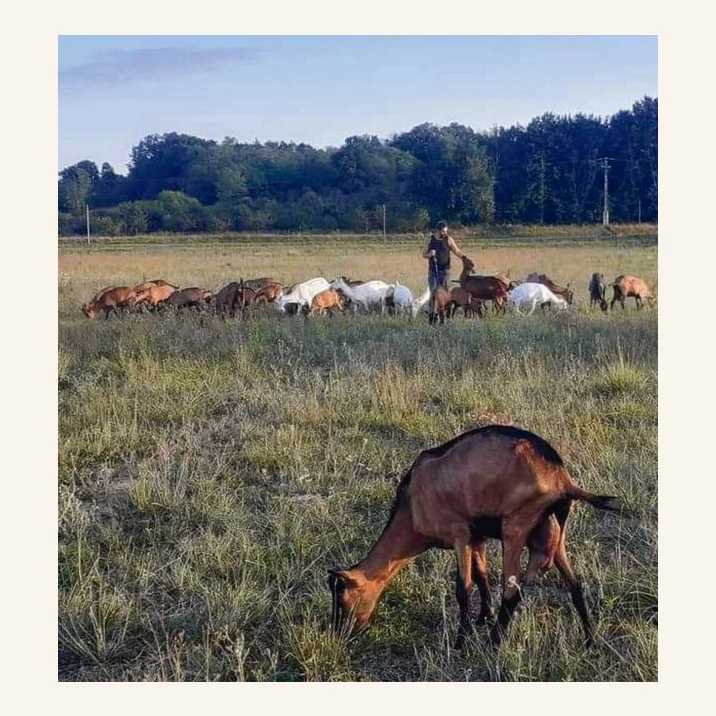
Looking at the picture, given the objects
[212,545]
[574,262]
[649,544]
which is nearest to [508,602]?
[649,544]

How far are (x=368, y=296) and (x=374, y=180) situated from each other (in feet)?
21.6

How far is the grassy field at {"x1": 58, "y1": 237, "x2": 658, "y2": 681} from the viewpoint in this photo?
4219 millimetres

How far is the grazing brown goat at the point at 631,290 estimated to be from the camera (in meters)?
13.4

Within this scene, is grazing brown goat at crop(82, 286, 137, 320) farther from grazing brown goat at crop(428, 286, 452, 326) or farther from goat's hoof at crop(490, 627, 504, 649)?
goat's hoof at crop(490, 627, 504, 649)

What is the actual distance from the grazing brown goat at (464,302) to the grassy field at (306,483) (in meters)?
2.26

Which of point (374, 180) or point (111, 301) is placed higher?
point (374, 180)

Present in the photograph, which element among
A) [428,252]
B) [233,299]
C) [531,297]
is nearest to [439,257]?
[428,252]

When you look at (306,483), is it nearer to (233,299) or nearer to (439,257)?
(233,299)

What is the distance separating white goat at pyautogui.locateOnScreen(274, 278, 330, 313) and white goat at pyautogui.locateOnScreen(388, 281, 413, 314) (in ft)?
4.09

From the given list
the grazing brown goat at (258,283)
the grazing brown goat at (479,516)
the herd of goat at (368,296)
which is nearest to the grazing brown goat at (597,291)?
the herd of goat at (368,296)

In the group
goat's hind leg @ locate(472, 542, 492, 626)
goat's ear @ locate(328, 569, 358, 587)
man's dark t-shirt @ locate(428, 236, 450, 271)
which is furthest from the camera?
man's dark t-shirt @ locate(428, 236, 450, 271)

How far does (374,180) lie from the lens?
8766 millimetres

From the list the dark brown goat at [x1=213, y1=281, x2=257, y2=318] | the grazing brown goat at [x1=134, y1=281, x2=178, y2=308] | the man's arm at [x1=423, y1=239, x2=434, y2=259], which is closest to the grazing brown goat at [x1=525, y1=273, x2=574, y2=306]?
the man's arm at [x1=423, y1=239, x2=434, y2=259]

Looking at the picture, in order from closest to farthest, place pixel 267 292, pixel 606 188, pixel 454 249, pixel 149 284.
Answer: pixel 606 188
pixel 454 249
pixel 149 284
pixel 267 292
